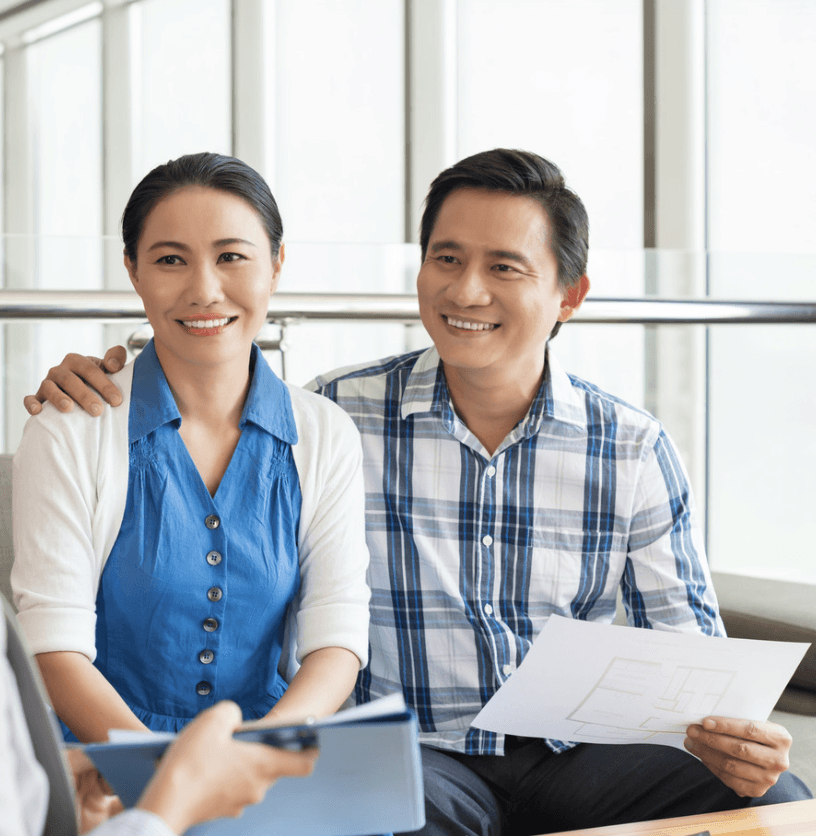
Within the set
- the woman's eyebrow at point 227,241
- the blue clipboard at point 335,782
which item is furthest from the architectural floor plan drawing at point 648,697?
the woman's eyebrow at point 227,241

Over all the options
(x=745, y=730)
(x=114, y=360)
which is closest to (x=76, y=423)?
(x=114, y=360)

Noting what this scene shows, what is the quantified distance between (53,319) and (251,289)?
64 cm

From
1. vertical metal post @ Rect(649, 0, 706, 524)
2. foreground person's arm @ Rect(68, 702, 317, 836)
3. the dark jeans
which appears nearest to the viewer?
foreground person's arm @ Rect(68, 702, 317, 836)

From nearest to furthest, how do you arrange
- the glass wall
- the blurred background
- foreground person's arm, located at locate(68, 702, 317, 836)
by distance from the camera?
foreground person's arm, located at locate(68, 702, 317, 836), the blurred background, the glass wall

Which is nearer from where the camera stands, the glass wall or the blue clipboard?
the blue clipboard

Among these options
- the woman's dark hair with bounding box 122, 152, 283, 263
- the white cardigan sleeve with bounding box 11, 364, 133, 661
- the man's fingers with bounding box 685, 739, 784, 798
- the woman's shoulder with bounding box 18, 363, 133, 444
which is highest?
the woman's dark hair with bounding box 122, 152, 283, 263

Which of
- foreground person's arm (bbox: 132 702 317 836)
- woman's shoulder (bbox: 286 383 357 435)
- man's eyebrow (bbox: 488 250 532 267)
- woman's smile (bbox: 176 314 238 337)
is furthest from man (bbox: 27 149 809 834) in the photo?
foreground person's arm (bbox: 132 702 317 836)

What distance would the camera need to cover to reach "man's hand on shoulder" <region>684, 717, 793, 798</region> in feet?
3.83

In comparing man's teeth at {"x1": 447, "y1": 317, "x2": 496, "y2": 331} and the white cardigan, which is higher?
man's teeth at {"x1": 447, "y1": 317, "x2": 496, "y2": 331}

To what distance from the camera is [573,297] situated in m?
1.58

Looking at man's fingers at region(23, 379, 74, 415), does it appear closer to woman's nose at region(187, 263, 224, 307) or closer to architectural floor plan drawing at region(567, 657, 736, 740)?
woman's nose at region(187, 263, 224, 307)

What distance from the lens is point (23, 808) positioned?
0.54 metres

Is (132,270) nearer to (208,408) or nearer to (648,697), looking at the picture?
(208,408)

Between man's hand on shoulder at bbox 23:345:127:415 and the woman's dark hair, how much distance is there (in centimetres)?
17
